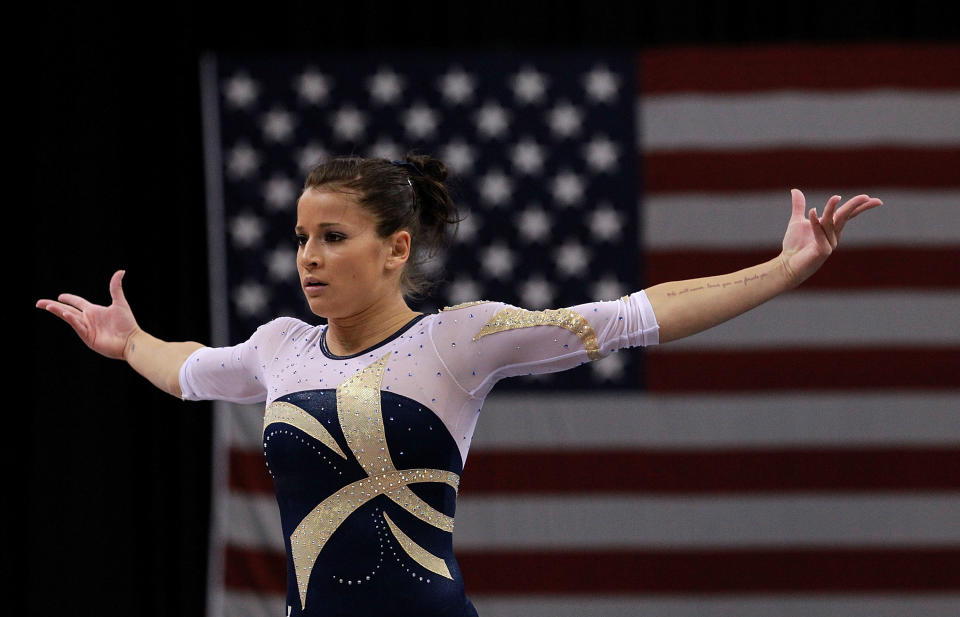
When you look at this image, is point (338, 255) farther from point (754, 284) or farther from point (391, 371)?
point (754, 284)

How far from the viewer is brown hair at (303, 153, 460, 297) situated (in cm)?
195

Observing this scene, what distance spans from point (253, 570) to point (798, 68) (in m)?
2.82

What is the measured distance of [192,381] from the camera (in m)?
2.17

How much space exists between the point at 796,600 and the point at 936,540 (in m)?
0.55

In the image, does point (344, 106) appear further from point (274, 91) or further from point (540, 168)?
point (540, 168)

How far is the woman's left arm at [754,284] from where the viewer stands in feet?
5.79

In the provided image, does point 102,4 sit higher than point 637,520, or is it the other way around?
point 102,4

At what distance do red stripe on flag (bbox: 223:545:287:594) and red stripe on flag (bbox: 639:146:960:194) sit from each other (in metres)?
2.02

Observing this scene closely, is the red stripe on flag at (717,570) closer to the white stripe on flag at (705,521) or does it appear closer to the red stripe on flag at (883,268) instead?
the white stripe on flag at (705,521)

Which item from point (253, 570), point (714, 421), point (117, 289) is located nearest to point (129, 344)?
point (117, 289)

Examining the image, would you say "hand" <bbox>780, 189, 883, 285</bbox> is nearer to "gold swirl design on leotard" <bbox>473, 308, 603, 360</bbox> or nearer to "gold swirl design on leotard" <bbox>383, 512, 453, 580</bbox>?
"gold swirl design on leotard" <bbox>473, 308, 603, 360</bbox>

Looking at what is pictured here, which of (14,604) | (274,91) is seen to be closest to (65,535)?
(14,604)

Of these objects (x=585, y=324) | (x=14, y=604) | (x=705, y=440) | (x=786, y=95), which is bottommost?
(x=14, y=604)

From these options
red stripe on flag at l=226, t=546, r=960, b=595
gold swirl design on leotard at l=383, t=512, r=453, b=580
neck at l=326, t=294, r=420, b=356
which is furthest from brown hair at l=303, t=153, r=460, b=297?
red stripe on flag at l=226, t=546, r=960, b=595
